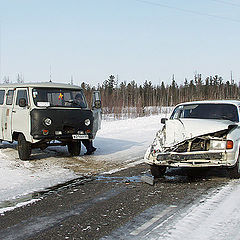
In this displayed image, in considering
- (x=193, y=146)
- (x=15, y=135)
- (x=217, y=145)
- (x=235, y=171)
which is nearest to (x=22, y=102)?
(x=15, y=135)

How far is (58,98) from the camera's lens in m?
10.2

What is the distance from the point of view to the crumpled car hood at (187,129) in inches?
284

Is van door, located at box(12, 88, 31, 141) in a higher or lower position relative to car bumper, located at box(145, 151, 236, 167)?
higher

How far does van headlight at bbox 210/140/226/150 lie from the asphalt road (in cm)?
72

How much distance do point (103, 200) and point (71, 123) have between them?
4249 millimetres

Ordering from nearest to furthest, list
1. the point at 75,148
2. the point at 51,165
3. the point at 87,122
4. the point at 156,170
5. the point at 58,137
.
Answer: the point at 156,170, the point at 51,165, the point at 58,137, the point at 87,122, the point at 75,148

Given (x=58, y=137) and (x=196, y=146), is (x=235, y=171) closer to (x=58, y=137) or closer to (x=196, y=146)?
(x=196, y=146)

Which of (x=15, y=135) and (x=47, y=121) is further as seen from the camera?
(x=15, y=135)

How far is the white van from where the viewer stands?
9438 millimetres

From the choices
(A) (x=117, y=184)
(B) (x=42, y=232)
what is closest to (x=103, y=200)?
(A) (x=117, y=184)

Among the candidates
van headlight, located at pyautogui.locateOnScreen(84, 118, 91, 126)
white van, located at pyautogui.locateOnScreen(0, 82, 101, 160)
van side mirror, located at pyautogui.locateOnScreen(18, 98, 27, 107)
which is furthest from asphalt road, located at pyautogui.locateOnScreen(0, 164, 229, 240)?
van side mirror, located at pyautogui.locateOnScreen(18, 98, 27, 107)

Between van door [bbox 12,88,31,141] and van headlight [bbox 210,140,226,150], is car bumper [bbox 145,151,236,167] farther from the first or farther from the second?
van door [bbox 12,88,31,141]

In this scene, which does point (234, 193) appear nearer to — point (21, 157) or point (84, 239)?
point (84, 239)

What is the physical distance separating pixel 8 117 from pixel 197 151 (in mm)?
6239
